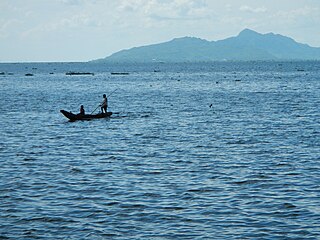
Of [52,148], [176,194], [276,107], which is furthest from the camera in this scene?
[276,107]

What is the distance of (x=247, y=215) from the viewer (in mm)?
18047

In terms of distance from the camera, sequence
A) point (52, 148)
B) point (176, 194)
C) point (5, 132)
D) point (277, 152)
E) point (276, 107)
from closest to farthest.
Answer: point (176, 194), point (277, 152), point (52, 148), point (5, 132), point (276, 107)

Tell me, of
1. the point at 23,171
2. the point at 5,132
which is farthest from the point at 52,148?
the point at 5,132

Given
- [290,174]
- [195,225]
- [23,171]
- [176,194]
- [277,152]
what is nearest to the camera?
[195,225]

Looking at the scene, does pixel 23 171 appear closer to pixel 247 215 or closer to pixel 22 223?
pixel 22 223

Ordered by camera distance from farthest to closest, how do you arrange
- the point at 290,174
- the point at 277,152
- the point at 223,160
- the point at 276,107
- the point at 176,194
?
the point at 276,107 → the point at 277,152 → the point at 223,160 → the point at 290,174 → the point at 176,194

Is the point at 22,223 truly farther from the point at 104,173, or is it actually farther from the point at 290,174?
the point at 290,174

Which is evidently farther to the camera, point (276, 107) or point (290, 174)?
point (276, 107)

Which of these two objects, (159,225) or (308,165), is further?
(308,165)

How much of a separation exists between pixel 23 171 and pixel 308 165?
47.7 ft

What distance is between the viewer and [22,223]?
17.6 metres

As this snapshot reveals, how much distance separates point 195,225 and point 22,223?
237 inches

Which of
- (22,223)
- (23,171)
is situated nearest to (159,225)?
(22,223)

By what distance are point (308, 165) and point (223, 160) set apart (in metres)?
4.46
